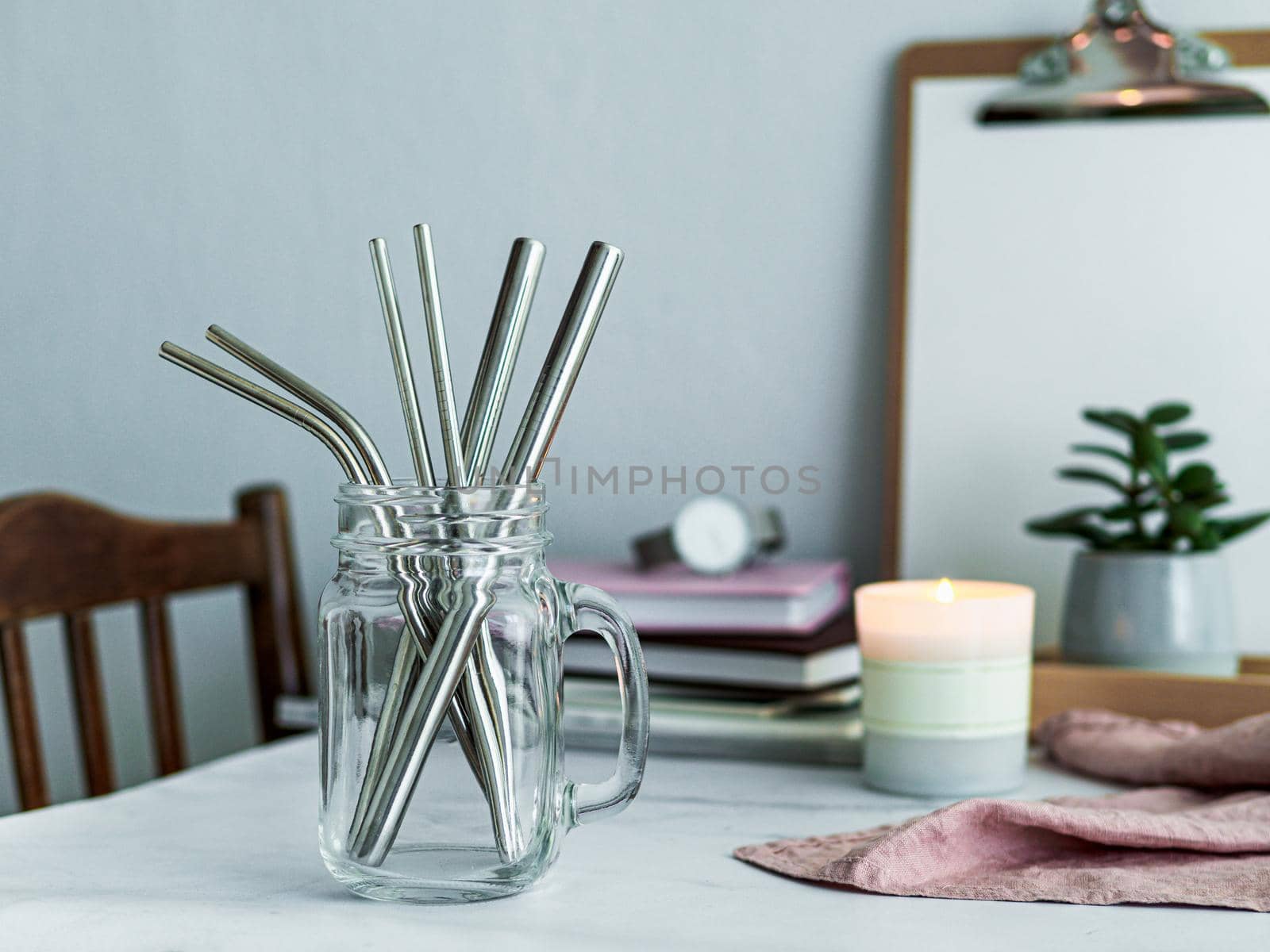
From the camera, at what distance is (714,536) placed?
30.3 inches

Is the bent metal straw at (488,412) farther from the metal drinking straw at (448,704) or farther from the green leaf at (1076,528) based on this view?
the green leaf at (1076,528)

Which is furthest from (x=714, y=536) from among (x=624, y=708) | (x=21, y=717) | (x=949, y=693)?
(x=21, y=717)

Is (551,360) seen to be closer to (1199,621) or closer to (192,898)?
(192,898)

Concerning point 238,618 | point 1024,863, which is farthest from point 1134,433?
point 238,618

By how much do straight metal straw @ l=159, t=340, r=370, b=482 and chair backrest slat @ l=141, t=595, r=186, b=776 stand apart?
0.46m

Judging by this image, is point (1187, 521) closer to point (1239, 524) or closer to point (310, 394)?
point (1239, 524)

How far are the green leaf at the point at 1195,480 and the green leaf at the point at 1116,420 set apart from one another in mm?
37

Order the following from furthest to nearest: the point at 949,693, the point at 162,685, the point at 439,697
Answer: the point at 162,685 < the point at 949,693 < the point at 439,697

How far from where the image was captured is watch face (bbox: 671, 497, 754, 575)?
76 centimetres

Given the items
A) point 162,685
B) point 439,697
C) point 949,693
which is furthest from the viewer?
point 162,685

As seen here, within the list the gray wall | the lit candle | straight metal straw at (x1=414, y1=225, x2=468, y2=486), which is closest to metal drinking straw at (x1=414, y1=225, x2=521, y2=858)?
straight metal straw at (x1=414, y1=225, x2=468, y2=486)

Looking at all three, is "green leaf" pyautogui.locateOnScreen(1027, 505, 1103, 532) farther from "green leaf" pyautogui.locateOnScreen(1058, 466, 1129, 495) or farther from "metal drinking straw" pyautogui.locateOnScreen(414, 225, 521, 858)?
"metal drinking straw" pyautogui.locateOnScreen(414, 225, 521, 858)

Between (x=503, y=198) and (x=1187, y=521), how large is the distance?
48 centimetres

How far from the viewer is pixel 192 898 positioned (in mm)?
443
